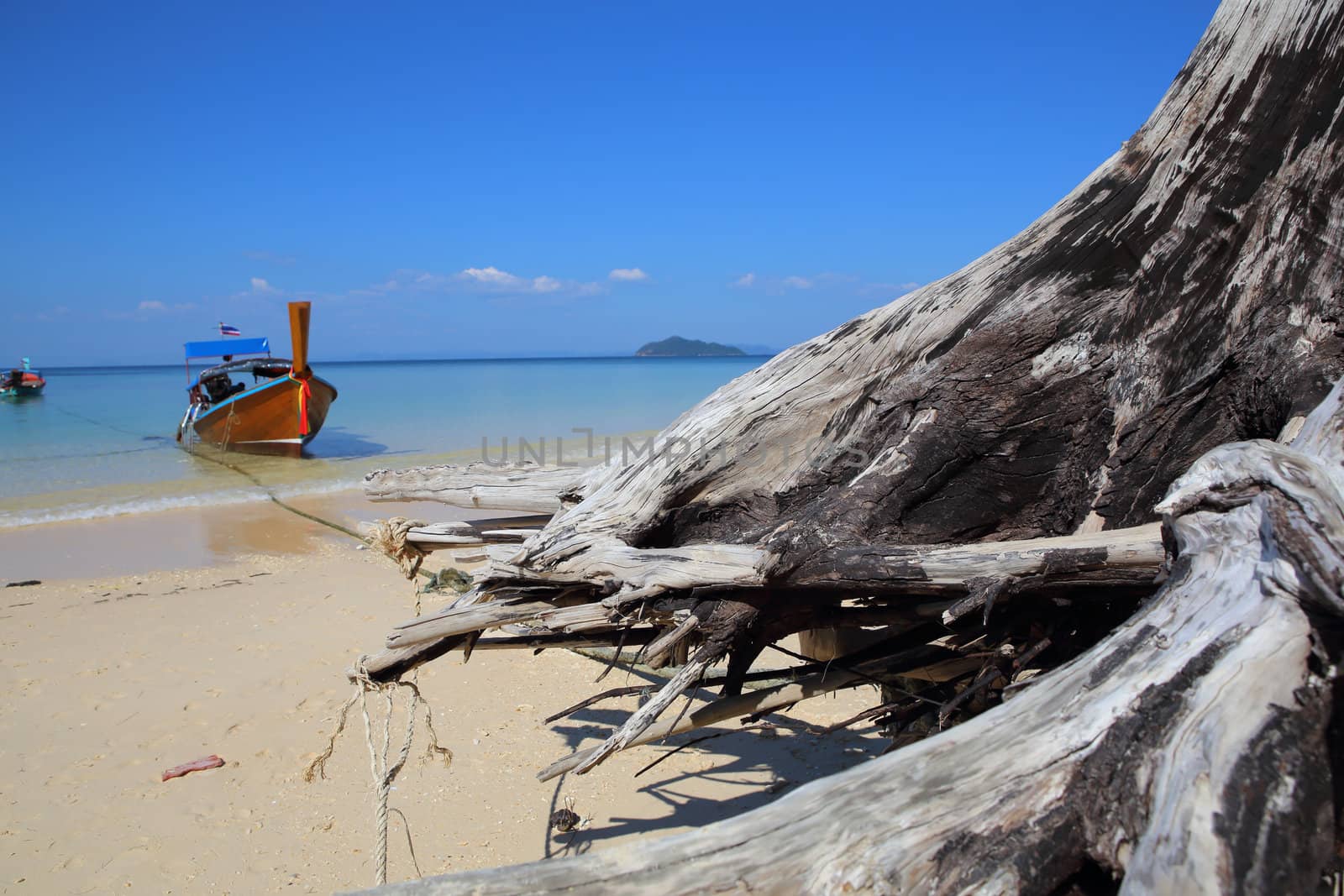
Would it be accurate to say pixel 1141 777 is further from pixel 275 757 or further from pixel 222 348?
pixel 222 348

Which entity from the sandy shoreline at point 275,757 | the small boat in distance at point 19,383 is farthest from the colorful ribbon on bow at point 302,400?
the small boat in distance at point 19,383

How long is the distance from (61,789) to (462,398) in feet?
109

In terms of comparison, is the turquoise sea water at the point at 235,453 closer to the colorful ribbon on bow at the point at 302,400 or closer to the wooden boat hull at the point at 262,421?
the wooden boat hull at the point at 262,421

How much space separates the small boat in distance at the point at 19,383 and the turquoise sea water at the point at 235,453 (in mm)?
631

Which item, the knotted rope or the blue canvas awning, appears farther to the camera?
the blue canvas awning

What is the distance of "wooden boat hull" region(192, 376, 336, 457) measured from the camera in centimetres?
1775

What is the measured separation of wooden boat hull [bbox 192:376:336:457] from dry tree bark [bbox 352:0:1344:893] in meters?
16.5

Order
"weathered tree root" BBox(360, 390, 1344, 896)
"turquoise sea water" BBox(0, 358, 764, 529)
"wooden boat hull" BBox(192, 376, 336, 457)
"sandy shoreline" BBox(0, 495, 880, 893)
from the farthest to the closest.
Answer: "wooden boat hull" BBox(192, 376, 336, 457) → "turquoise sea water" BBox(0, 358, 764, 529) → "sandy shoreline" BBox(0, 495, 880, 893) → "weathered tree root" BBox(360, 390, 1344, 896)

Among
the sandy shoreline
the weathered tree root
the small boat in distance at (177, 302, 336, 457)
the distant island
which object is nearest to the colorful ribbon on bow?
the small boat in distance at (177, 302, 336, 457)

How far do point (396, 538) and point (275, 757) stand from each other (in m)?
1.49

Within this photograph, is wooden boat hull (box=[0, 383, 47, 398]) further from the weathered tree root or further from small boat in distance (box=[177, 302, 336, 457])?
the weathered tree root

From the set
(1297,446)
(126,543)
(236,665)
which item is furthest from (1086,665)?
(126,543)

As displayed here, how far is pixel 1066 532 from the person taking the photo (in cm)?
261

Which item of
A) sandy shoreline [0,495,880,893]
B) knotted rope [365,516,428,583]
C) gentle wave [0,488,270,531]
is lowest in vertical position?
sandy shoreline [0,495,880,893]
